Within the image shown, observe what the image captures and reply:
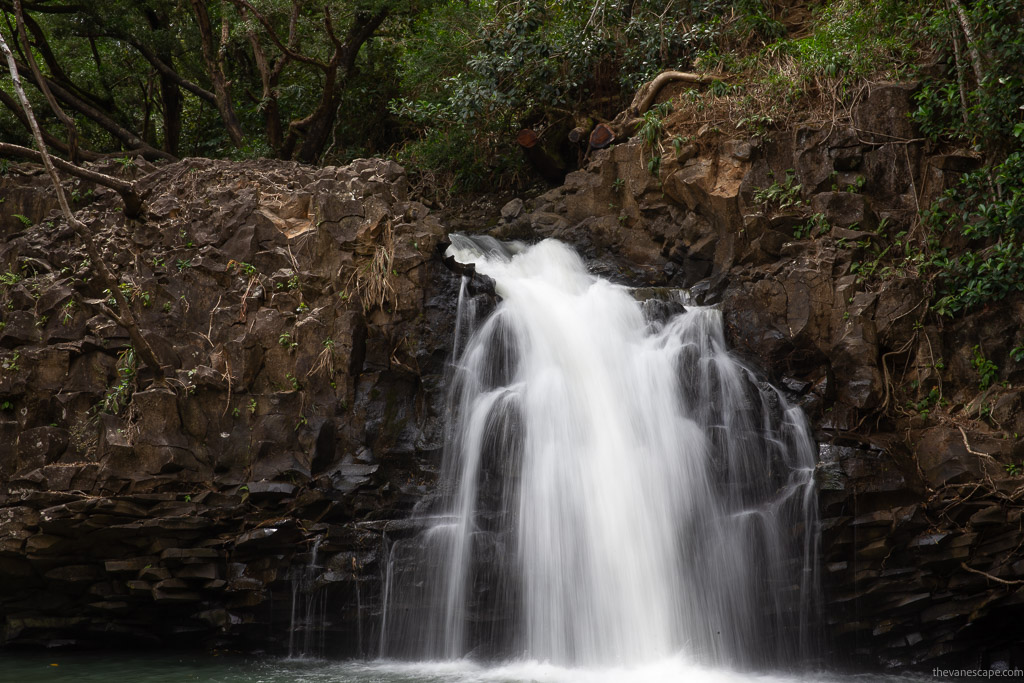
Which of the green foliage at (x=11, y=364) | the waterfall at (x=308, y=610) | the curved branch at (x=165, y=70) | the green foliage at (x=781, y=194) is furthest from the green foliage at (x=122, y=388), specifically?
the curved branch at (x=165, y=70)

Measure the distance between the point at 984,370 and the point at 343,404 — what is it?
709 centimetres

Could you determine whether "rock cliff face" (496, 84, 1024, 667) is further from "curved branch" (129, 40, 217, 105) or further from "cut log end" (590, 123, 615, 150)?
"curved branch" (129, 40, 217, 105)

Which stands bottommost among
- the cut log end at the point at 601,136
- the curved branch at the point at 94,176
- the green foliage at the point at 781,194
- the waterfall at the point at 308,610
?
the waterfall at the point at 308,610

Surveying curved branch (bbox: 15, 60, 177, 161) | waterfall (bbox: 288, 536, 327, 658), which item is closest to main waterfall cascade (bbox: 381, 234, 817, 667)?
waterfall (bbox: 288, 536, 327, 658)

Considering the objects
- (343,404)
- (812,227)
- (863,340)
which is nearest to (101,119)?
(343,404)

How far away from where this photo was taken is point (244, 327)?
895 centimetres

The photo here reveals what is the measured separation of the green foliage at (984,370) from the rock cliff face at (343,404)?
0.07m

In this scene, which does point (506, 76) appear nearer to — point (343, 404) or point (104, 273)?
point (343, 404)

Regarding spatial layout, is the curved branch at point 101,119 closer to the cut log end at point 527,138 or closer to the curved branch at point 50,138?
the curved branch at point 50,138

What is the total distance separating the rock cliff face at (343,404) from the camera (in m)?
7.67

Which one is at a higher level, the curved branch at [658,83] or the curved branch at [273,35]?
the curved branch at [273,35]

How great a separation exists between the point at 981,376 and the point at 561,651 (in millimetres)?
5475

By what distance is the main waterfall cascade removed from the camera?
7.57 meters

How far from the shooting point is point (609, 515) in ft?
26.4
